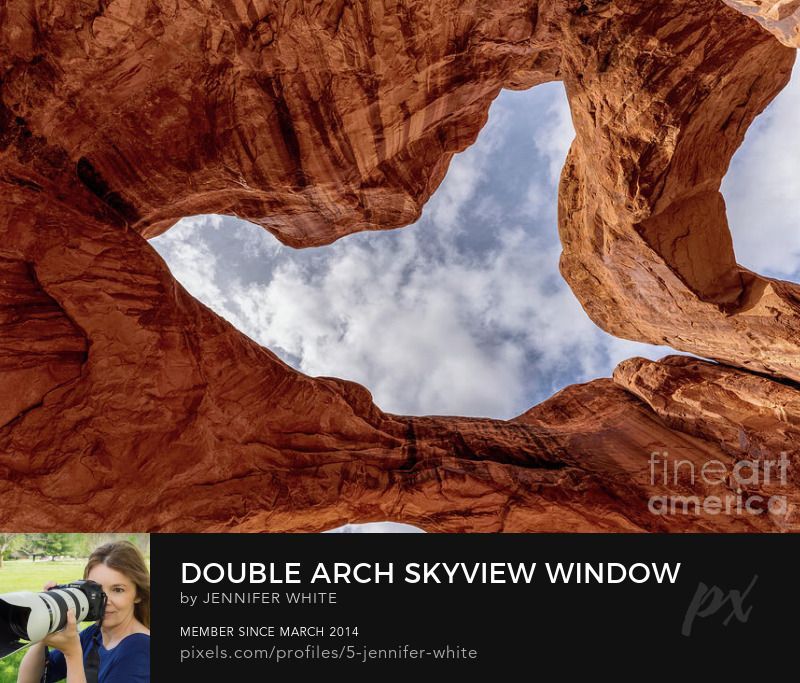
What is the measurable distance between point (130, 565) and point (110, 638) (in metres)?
0.88

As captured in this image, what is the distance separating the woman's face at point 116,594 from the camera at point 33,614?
28 centimetres

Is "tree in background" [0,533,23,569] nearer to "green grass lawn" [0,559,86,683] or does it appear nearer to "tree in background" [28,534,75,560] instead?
"tree in background" [28,534,75,560]

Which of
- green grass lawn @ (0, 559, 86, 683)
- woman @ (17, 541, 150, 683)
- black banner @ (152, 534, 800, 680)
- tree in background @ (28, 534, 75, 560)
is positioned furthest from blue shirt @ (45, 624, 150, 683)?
tree in background @ (28, 534, 75, 560)

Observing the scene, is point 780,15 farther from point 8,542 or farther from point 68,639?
point 8,542

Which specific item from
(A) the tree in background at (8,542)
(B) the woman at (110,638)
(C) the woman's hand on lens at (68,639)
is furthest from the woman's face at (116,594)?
(A) the tree in background at (8,542)

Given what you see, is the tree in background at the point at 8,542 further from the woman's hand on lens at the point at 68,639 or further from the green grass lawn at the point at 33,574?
the woman's hand on lens at the point at 68,639

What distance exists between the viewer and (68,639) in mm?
5484

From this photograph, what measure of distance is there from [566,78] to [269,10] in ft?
24.0

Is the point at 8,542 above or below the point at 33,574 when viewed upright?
above

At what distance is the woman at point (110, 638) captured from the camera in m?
5.36

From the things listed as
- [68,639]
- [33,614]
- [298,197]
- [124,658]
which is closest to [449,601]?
[124,658]

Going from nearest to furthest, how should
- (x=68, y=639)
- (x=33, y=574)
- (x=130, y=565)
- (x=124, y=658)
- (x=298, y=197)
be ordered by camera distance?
1. (x=68, y=639)
2. (x=124, y=658)
3. (x=33, y=574)
4. (x=130, y=565)
5. (x=298, y=197)

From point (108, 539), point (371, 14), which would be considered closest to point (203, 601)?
point (108, 539)

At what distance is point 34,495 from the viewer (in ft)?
24.3
